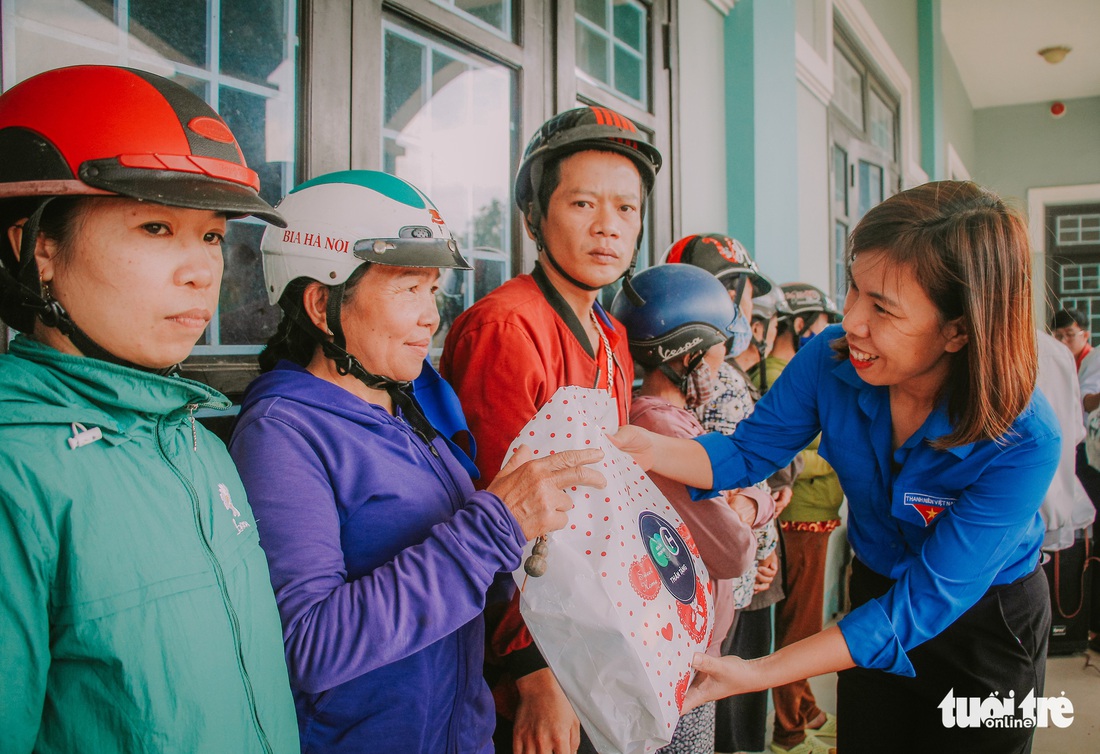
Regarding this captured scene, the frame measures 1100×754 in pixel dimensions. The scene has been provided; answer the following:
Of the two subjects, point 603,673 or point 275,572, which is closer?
point 275,572

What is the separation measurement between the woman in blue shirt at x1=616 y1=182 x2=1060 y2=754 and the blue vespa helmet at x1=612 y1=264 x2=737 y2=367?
0.48 metres

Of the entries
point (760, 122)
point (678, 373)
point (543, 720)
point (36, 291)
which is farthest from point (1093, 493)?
point (36, 291)

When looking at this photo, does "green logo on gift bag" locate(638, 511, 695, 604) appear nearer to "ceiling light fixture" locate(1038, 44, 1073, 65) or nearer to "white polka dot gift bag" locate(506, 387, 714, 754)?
"white polka dot gift bag" locate(506, 387, 714, 754)

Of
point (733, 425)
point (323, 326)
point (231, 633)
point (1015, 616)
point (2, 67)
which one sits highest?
point (2, 67)

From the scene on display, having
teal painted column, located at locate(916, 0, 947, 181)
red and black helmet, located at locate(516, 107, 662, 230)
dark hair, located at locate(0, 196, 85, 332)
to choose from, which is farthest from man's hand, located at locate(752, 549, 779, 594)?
teal painted column, located at locate(916, 0, 947, 181)

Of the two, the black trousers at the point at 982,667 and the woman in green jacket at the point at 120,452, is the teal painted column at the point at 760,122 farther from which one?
the woman in green jacket at the point at 120,452

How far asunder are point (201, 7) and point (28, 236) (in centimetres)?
120

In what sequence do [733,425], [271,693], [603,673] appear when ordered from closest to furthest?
1. [271,693]
2. [603,673]
3. [733,425]

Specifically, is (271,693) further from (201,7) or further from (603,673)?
(201,7)

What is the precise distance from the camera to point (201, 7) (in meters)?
1.78

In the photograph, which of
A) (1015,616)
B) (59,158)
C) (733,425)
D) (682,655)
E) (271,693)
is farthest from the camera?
(733,425)

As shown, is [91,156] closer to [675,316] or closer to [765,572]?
[675,316]

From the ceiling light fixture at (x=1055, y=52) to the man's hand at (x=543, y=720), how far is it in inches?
546

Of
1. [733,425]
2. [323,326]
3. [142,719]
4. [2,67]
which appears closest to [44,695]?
[142,719]
